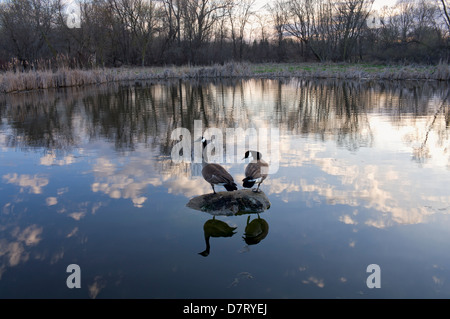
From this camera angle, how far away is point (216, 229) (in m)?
4.30

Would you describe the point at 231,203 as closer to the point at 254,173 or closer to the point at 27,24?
the point at 254,173

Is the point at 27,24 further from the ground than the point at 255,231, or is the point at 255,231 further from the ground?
the point at 27,24

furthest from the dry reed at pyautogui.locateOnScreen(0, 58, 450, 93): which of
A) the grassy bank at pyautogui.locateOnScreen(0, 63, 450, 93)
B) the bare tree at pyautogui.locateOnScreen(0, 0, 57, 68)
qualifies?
the bare tree at pyautogui.locateOnScreen(0, 0, 57, 68)

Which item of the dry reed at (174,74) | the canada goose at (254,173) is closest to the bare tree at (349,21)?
the dry reed at (174,74)

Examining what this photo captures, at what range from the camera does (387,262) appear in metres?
3.57

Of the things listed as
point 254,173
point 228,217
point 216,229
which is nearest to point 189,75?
point 254,173

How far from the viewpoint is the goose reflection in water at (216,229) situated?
13.7ft

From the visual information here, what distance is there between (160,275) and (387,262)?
2.24 meters

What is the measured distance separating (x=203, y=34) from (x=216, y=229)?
42.8 meters

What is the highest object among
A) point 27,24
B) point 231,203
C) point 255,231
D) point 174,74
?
point 27,24

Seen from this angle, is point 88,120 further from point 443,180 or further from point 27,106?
point 443,180

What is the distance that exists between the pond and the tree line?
25.5 metres

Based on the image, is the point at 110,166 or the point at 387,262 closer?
the point at 387,262

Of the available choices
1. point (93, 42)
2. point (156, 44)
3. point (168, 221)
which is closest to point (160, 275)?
point (168, 221)
